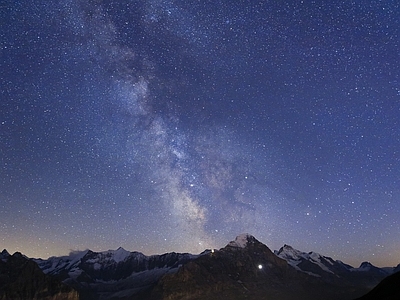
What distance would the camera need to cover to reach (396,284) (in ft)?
204

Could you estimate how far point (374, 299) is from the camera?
6012 cm

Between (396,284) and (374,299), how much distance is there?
213 inches
